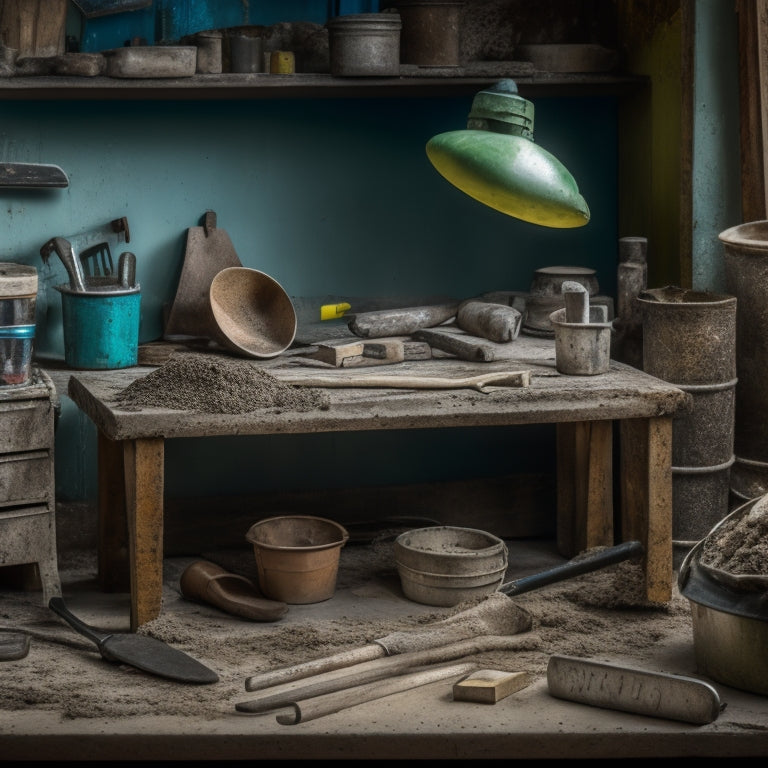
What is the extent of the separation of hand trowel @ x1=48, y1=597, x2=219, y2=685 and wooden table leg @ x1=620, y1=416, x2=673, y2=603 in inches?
61.0

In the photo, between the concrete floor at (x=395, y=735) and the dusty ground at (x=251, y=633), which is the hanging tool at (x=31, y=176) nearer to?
the dusty ground at (x=251, y=633)

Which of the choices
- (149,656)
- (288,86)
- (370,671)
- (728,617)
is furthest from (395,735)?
(288,86)

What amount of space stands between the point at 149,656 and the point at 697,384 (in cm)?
214

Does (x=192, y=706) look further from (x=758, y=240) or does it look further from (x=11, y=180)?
(x=758, y=240)

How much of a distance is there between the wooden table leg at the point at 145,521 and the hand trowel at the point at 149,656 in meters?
0.12

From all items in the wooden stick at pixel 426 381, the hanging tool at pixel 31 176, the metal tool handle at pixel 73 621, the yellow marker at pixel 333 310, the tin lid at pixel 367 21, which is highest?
the tin lid at pixel 367 21

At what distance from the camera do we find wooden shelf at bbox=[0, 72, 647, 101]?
15.3ft

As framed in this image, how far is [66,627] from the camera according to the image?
14.3 ft

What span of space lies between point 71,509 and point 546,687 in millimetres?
2328

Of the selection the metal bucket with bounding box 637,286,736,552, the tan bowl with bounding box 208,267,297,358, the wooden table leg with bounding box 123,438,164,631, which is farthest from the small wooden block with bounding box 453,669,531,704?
the tan bowl with bounding box 208,267,297,358

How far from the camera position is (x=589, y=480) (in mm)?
5008

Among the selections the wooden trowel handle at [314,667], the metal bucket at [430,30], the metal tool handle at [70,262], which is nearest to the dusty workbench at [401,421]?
the metal tool handle at [70,262]

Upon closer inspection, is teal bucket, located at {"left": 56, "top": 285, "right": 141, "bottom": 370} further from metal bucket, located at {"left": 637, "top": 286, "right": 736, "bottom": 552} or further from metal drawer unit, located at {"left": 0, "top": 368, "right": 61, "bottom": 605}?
metal bucket, located at {"left": 637, "top": 286, "right": 736, "bottom": 552}

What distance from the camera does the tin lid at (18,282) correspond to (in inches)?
175
